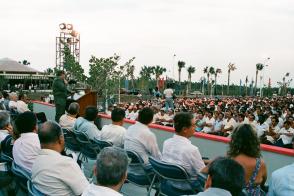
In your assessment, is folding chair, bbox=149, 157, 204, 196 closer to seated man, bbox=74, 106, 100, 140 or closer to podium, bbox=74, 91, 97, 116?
seated man, bbox=74, 106, 100, 140

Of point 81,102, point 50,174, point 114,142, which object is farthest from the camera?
point 81,102

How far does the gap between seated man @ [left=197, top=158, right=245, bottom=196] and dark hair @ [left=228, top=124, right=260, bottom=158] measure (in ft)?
4.04

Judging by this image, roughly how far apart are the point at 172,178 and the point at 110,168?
1762mm

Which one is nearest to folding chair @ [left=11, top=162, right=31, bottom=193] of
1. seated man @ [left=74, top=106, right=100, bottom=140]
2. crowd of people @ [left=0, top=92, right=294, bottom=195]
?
crowd of people @ [left=0, top=92, right=294, bottom=195]

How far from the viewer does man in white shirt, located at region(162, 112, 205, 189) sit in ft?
13.5

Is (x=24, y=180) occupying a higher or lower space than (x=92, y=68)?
lower

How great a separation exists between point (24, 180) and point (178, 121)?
1760 millimetres

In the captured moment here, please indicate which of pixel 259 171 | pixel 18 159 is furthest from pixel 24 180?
pixel 259 171

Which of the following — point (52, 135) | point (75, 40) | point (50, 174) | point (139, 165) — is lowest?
point (139, 165)

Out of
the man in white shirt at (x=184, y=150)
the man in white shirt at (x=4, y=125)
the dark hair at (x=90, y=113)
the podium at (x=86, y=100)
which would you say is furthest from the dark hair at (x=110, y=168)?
the podium at (x=86, y=100)

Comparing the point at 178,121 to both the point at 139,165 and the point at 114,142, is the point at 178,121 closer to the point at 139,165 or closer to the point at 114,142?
the point at 139,165

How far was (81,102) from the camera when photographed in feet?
36.7

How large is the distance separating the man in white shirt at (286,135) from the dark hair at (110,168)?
26.0 feet

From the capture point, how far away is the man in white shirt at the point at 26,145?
13.8ft
